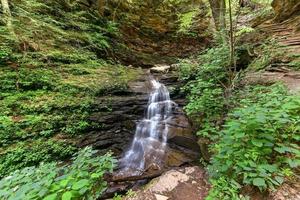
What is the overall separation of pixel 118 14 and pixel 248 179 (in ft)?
35.2

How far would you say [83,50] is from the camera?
8.13 meters

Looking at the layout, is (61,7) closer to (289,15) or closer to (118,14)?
(118,14)

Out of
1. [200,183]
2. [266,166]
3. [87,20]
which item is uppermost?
[87,20]

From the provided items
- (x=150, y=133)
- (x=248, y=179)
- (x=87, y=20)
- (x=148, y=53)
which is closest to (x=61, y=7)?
(x=87, y=20)

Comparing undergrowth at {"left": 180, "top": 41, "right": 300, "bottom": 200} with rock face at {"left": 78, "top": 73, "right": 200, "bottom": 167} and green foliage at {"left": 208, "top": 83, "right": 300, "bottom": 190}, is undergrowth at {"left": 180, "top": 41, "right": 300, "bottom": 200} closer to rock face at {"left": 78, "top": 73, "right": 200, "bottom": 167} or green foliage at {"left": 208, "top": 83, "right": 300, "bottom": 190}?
green foliage at {"left": 208, "top": 83, "right": 300, "bottom": 190}

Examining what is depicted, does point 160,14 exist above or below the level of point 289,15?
above

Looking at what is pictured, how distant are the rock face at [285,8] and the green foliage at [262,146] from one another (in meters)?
5.13

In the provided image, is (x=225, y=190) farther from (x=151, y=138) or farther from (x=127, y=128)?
(x=127, y=128)

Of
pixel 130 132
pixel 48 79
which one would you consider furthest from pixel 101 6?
pixel 130 132

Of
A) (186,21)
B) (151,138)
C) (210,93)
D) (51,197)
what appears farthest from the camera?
(186,21)

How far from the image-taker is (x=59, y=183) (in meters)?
2.14

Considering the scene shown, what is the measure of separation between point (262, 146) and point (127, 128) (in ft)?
11.9

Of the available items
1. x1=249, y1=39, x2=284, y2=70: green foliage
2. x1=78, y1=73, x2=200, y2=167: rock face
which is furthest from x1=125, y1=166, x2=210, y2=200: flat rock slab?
x1=249, y1=39, x2=284, y2=70: green foliage

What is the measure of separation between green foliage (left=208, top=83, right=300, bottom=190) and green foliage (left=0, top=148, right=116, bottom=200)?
1430 mm
